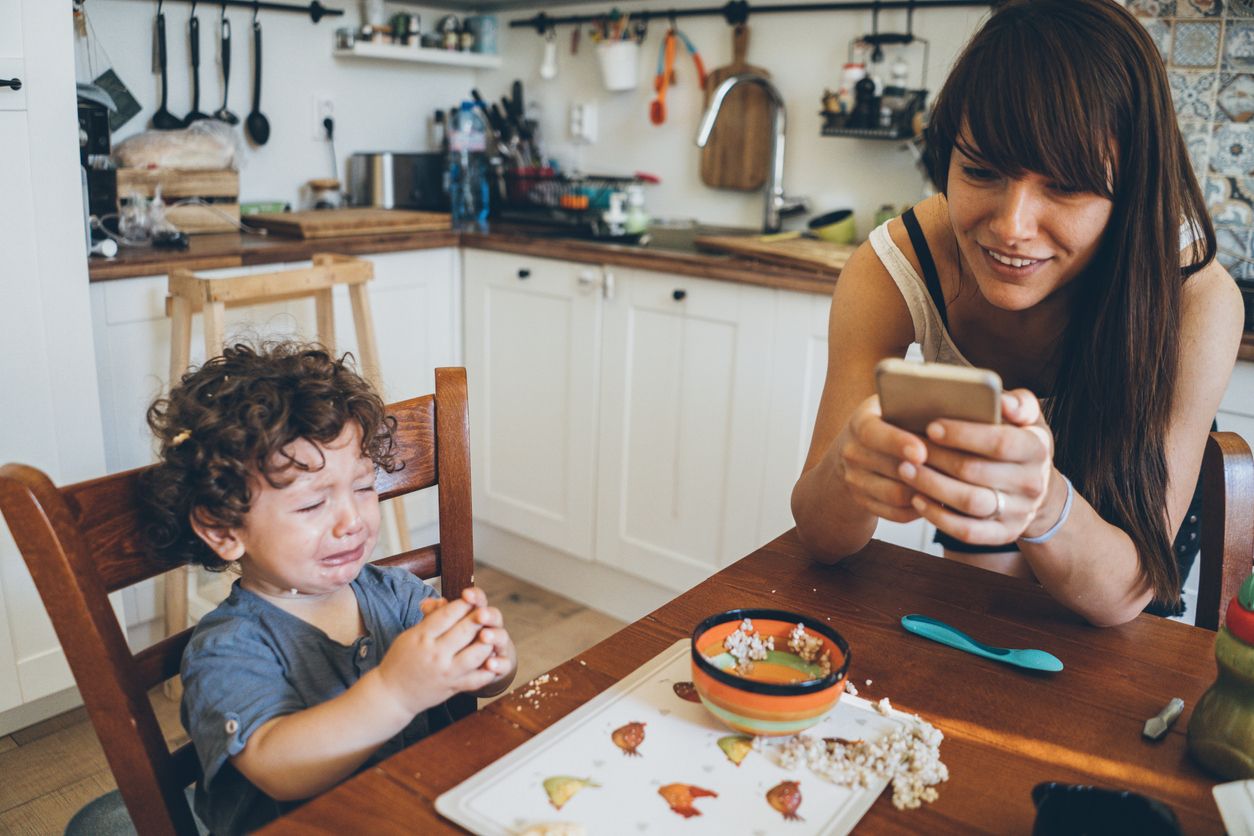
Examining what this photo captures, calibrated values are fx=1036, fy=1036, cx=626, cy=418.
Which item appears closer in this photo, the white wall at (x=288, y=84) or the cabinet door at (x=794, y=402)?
the cabinet door at (x=794, y=402)

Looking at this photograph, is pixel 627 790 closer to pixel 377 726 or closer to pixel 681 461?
pixel 377 726

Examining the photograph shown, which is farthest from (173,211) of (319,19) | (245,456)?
(245,456)

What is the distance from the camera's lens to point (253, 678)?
87 centimetres

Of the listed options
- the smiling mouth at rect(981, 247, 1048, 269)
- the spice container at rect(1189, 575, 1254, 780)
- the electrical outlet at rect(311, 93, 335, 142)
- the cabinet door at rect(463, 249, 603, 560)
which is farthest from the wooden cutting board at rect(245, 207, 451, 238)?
the spice container at rect(1189, 575, 1254, 780)

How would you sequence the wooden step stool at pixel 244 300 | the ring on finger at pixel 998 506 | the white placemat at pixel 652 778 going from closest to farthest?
the white placemat at pixel 652 778
the ring on finger at pixel 998 506
the wooden step stool at pixel 244 300

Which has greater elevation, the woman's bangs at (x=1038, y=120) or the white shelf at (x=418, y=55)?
the white shelf at (x=418, y=55)

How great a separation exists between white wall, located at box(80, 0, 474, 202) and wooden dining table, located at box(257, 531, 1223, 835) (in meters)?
2.28

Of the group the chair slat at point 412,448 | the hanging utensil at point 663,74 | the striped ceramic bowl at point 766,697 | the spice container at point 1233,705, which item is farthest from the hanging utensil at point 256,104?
the spice container at point 1233,705

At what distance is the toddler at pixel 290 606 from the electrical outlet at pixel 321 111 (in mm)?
2200

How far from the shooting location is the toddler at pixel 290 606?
0.80m

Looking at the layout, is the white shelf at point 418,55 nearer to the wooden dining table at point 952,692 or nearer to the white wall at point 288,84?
the white wall at point 288,84

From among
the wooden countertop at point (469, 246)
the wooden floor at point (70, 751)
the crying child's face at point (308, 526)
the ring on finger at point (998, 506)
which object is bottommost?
the wooden floor at point (70, 751)

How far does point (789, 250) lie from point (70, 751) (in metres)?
1.81

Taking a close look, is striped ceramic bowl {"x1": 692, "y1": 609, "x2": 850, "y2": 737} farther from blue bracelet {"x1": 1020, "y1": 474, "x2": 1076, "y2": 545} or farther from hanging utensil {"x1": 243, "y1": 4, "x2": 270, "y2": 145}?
hanging utensil {"x1": 243, "y1": 4, "x2": 270, "y2": 145}
